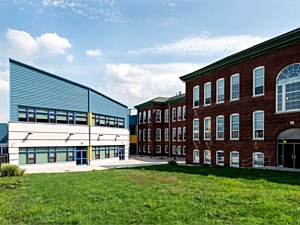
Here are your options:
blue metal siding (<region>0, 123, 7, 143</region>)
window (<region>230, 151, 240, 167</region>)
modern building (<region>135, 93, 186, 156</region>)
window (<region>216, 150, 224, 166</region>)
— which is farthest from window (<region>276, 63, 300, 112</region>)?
blue metal siding (<region>0, 123, 7, 143</region>)

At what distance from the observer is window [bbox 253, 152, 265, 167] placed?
898 inches

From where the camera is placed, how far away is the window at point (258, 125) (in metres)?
23.0

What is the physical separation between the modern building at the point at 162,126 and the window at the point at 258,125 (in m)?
25.1

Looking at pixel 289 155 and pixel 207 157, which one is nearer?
pixel 289 155

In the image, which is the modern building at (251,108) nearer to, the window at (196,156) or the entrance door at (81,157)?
the window at (196,156)

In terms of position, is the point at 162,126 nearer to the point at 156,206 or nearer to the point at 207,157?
the point at 207,157

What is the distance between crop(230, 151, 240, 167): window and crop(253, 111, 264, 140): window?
2733mm

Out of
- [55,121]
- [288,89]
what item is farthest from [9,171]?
[288,89]

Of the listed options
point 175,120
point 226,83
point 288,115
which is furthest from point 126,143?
point 288,115

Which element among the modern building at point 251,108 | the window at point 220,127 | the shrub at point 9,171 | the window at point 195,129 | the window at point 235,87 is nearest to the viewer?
the shrub at point 9,171

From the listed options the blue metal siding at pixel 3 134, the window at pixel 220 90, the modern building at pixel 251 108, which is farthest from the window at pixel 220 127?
the blue metal siding at pixel 3 134

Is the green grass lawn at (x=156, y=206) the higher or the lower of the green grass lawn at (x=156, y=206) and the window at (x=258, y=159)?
the higher

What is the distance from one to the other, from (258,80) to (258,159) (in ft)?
21.7

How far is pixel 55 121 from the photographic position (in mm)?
32594
